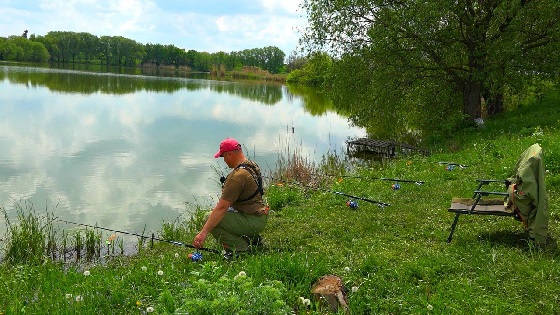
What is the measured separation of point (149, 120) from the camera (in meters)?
31.1

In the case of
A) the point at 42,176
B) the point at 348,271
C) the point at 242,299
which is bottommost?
the point at 42,176

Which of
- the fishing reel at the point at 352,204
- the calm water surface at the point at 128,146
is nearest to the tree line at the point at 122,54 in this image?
the calm water surface at the point at 128,146

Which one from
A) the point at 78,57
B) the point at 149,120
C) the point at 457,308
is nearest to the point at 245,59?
the point at 78,57

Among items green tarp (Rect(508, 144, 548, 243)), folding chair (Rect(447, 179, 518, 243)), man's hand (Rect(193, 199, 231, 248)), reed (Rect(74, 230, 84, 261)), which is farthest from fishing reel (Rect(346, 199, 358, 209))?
reed (Rect(74, 230, 84, 261))

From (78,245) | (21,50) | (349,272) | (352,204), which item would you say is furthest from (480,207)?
(21,50)

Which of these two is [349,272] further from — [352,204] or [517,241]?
[352,204]

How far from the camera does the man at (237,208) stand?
652 centimetres

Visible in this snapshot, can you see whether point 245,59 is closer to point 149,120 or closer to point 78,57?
point 78,57

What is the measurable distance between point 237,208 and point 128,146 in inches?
656

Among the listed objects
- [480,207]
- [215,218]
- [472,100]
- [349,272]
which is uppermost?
[472,100]

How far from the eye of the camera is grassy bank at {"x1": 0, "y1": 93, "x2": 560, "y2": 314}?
15.9 feet

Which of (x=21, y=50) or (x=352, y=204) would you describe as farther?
(x=21, y=50)

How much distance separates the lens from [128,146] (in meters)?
22.1

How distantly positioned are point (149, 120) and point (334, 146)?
13987 mm
